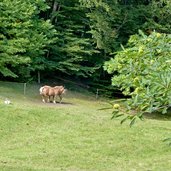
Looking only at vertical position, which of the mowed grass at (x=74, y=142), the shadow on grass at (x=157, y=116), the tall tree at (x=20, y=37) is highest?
the tall tree at (x=20, y=37)

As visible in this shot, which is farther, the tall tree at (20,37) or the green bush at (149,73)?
the tall tree at (20,37)

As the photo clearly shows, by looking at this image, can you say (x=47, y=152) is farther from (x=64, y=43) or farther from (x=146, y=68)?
(x=64, y=43)

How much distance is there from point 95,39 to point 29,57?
423 centimetres

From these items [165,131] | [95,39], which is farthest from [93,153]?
[95,39]

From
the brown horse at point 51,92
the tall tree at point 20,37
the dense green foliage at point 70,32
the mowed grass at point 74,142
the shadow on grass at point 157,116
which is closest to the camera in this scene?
the mowed grass at point 74,142

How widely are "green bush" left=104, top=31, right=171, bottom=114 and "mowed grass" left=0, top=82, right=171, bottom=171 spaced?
551 centimetres

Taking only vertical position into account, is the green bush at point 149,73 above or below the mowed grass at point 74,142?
above

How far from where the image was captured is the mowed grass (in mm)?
10309

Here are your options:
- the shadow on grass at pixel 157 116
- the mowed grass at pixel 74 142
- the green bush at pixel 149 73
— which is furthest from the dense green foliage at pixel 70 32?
the green bush at pixel 149 73

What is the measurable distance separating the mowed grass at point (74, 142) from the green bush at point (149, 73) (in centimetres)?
551

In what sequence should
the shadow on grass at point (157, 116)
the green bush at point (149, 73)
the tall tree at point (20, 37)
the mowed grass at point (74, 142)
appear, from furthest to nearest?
the tall tree at point (20, 37) → the shadow on grass at point (157, 116) → the mowed grass at point (74, 142) → the green bush at point (149, 73)

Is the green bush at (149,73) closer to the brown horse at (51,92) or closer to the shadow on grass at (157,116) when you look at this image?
the brown horse at (51,92)

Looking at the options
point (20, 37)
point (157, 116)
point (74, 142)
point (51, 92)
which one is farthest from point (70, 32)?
point (74, 142)

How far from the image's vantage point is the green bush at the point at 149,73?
274 cm
